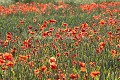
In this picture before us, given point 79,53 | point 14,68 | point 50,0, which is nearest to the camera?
point 14,68

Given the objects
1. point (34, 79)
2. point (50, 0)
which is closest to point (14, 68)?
point (34, 79)

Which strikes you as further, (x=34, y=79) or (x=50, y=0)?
(x=50, y=0)

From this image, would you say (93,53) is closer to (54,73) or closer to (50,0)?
(54,73)

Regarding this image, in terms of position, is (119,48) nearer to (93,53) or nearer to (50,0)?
(93,53)

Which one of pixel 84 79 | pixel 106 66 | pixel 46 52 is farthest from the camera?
pixel 46 52

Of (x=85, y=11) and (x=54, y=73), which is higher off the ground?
(x=54, y=73)

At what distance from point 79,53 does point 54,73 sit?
64.9 inches

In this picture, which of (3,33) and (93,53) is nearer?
(93,53)

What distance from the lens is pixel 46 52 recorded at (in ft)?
20.7

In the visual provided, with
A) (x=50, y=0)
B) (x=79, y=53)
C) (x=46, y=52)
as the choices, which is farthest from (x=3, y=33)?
(x=50, y=0)

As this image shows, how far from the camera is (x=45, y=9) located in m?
15.3

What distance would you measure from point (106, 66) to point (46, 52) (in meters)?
1.46

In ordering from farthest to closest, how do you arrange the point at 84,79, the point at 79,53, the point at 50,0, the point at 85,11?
the point at 50,0 → the point at 85,11 → the point at 79,53 → the point at 84,79

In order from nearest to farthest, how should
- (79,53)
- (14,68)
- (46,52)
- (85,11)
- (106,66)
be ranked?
1. (14,68)
2. (106,66)
3. (79,53)
4. (46,52)
5. (85,11)
